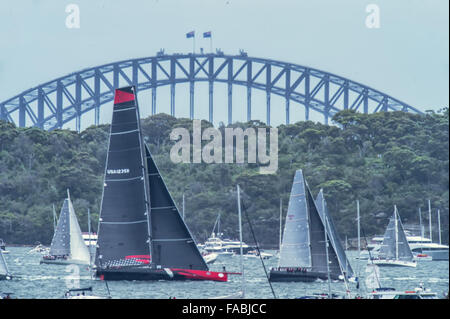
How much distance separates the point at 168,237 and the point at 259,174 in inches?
1970

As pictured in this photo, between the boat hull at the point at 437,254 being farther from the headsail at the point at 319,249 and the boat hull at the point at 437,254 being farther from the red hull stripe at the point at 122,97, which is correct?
the red hull stripe at the point at 122,97

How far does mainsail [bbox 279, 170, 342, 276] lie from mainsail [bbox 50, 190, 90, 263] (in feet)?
61.7

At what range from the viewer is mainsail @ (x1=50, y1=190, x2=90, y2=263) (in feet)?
192

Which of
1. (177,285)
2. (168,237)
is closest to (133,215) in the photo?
(168,237)

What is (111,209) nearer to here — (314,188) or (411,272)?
(411,272)

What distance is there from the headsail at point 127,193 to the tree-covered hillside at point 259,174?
43.2m

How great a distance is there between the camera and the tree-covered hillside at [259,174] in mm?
85188

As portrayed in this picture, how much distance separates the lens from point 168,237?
37812mm

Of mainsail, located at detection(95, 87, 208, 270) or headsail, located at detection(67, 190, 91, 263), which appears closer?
mainsail, located at detection(95, 87, 208, 270)

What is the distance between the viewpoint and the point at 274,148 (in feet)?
263

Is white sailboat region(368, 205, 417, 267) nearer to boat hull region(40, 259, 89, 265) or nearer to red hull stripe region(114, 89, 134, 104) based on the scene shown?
boat hull region(40, 259, 89, 265)

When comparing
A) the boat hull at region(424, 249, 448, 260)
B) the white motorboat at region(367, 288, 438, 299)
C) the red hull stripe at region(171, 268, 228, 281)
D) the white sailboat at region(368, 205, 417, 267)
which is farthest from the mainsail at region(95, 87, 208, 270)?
the boat hull at region(424, 249, 448, 260)
